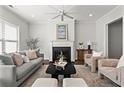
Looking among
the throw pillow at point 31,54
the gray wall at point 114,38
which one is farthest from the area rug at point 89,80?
the gray wall at point 114,38

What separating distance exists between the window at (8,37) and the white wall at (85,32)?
3501mm

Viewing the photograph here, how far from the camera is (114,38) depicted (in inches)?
313

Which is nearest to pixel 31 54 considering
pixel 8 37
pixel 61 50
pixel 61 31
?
pixel 8 37

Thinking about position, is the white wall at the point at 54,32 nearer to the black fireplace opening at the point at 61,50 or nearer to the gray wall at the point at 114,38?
the black fireplace opening at the point at 61,50

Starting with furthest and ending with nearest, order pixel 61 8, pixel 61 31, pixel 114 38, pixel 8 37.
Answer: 1. pixel 61 31
2. pixel 114 38
3. pixel 8 37
4. pixel 61 8

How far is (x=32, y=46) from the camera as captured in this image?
920cm

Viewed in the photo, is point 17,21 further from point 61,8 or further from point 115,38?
point 115,38

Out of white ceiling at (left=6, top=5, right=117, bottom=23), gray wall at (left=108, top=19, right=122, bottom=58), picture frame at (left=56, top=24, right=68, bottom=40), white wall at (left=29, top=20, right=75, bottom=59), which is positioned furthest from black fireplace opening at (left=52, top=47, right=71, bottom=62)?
white ceiling at (left=6, top=5, right=117, bottom=23)

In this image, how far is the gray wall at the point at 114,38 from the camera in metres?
7.93

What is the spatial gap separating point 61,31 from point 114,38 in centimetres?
281

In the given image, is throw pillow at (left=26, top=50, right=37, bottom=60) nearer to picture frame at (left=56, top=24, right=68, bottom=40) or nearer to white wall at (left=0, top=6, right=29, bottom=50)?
white wall at (left=0, top=6, right=29, bottom=50)

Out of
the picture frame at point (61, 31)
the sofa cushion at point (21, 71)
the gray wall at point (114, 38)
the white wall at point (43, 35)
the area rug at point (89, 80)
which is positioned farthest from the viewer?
the white wall at point (43, 35)
